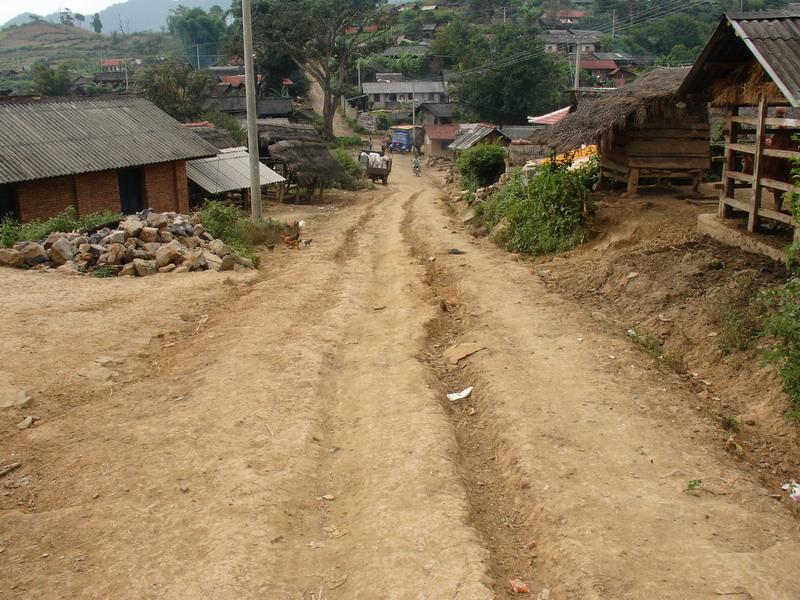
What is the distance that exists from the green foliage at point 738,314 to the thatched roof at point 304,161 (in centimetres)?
2447

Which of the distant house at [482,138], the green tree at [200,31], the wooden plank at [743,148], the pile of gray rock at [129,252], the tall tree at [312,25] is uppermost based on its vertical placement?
the green tree at [200,31]

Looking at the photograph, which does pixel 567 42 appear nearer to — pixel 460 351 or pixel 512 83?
pixel 512 83

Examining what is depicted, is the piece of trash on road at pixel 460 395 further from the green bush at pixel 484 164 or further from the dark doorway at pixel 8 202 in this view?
the green bush at pixel 484 164

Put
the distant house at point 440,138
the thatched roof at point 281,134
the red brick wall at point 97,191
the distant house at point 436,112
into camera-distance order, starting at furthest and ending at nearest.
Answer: the distant house at point 436,112 → the distant house at point 440,138 → the thatched roof at point 281,134 → the red brick wall at point 97,191

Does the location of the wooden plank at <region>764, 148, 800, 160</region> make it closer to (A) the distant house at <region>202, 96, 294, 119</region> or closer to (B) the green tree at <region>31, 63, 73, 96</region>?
(A) the distant house at <region>202, 96, 294, 119</region>

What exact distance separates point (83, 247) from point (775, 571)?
556 inches

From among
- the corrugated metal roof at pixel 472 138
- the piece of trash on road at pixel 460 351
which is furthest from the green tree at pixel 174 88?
the piece of trash on road at pixel 460 351

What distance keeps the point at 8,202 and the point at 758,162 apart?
17.3 meters

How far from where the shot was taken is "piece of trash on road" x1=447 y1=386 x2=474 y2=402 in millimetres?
9167

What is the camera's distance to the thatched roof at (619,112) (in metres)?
15.1

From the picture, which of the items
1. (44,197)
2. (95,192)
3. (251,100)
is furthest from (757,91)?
(95,192)

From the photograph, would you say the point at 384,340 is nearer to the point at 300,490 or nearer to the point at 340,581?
the point at 300,490

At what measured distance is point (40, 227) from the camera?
711 inches

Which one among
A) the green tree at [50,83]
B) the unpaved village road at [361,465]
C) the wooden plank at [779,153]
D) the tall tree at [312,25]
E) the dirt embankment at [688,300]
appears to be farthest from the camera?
the green tree at [50,83]
